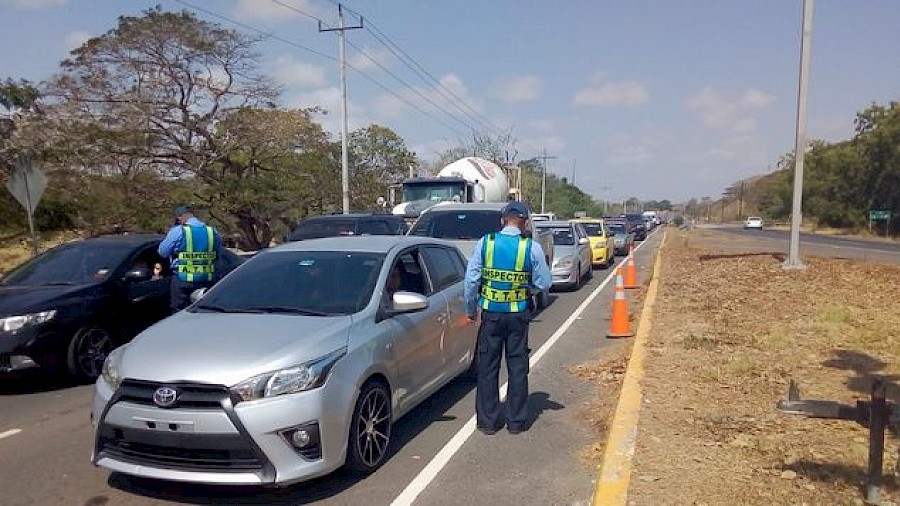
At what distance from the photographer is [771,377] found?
6.67 meters

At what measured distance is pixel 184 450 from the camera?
4.09 meters

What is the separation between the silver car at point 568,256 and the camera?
15.2 meters

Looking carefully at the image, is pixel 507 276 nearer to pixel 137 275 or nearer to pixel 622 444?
pixel 622 444

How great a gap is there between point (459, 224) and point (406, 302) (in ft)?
23.7

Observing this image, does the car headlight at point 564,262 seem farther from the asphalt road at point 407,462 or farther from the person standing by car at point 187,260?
the person standing by car at point 187,260

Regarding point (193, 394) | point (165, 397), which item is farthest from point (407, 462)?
point (165, 397)

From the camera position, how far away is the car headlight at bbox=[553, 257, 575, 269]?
1522 cm

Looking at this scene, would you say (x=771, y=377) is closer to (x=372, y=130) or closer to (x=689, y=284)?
(x=689, y=284)

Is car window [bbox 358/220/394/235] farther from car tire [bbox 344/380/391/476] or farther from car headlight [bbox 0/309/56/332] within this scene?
car tire [bbox 344/380/391/476]

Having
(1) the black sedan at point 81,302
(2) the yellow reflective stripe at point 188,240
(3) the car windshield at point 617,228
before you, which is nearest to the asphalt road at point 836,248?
(3) the car windshield at point 617,228

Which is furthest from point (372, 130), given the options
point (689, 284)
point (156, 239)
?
point (156, 239)

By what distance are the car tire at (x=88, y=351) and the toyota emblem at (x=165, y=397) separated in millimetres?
3787

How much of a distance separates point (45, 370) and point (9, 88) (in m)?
28.8

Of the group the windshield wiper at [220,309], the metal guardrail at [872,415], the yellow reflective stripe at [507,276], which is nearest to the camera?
the metal guardrail at [872,415]
